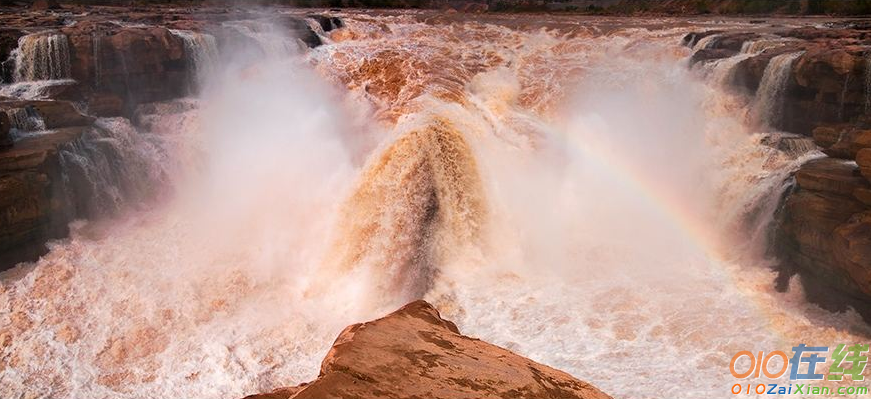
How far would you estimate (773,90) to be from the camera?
1292 cm

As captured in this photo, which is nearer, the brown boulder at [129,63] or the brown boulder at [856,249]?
the brown boulder at [856,249]

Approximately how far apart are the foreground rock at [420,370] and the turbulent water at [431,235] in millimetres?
3290

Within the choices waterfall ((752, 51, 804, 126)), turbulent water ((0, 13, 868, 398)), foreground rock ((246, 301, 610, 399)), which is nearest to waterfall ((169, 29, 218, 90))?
turbulent water ((0, 13, 868, 398))

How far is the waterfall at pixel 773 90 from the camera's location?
1280 cm

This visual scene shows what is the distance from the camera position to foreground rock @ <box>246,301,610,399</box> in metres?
3.84

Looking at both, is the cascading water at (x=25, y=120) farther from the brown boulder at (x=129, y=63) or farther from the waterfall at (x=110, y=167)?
the brown boulder at (x=129, y=63)

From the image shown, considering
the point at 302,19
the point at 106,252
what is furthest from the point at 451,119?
the point at 302,19

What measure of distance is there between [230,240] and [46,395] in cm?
414

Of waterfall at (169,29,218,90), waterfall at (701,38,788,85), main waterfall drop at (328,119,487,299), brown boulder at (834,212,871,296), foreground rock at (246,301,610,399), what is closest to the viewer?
foreground rock at (246,301,610,399)

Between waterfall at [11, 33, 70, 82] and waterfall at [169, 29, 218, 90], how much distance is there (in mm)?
2631

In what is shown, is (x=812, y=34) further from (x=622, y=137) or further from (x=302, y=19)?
(x=302, y=19)

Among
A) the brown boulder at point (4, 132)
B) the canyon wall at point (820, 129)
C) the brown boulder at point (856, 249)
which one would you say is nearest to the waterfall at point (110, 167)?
the brown boulder at point (4, 132)

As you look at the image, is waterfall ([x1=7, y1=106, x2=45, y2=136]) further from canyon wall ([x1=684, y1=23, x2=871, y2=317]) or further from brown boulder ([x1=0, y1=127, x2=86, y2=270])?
canyon wall ([x1=684, y1=23, x2=871, y2=317])

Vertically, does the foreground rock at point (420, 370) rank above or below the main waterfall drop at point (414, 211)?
above
